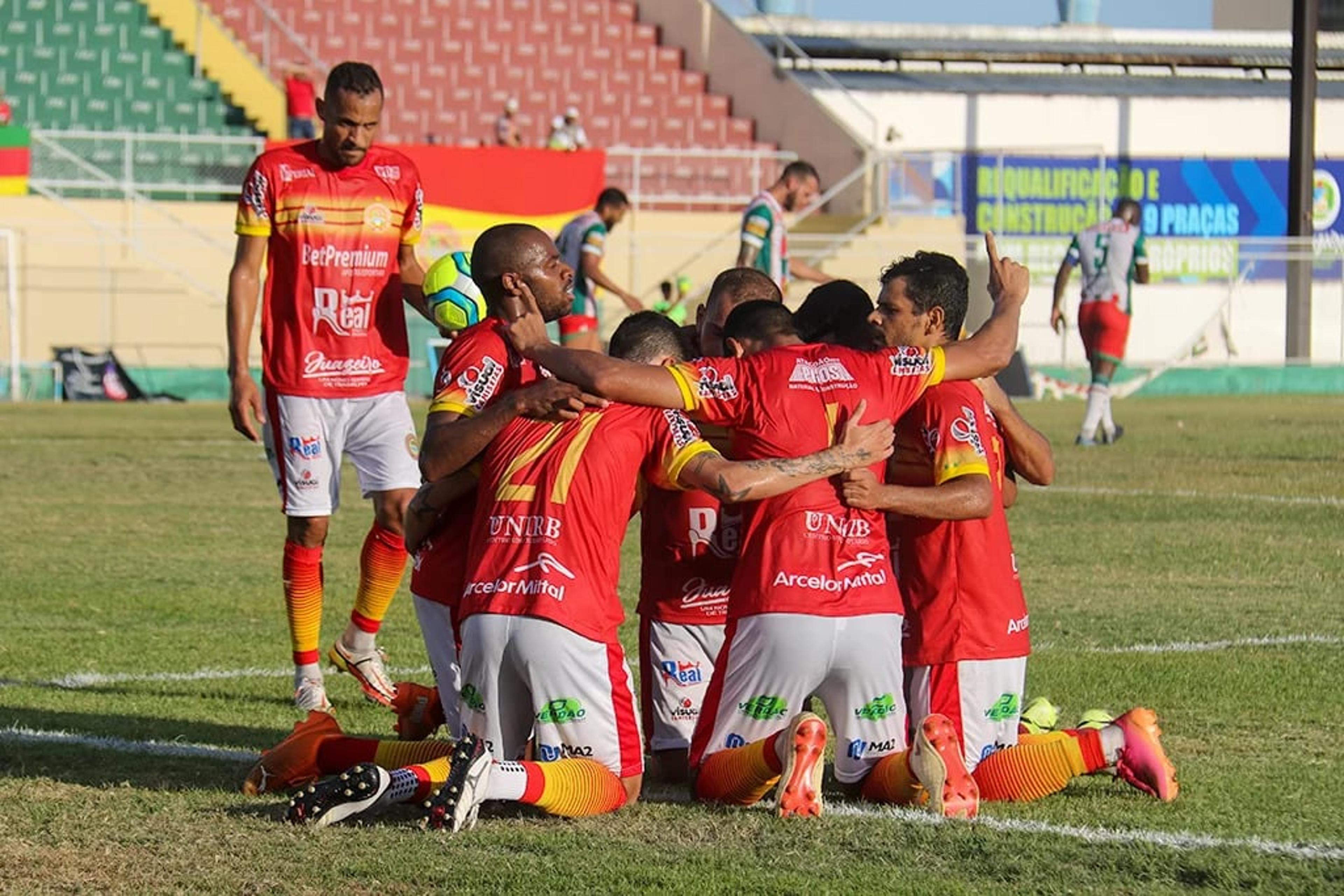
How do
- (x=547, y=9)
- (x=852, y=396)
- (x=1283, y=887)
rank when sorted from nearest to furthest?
(x=1283, y=887), (x=852, y=396), (x=547, y=9)

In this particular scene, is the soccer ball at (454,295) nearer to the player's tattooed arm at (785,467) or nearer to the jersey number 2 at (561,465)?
the jersey number 2 at (561,465)

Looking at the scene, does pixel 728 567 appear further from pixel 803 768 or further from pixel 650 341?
pixel 803 768

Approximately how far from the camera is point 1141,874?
4.79 metres

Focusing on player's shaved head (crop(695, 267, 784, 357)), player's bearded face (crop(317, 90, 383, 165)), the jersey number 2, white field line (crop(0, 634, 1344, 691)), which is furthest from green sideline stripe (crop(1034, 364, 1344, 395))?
the jersey number 2

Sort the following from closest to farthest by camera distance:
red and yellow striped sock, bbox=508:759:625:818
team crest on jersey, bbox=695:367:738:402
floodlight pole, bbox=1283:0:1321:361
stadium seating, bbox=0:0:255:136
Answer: red and yellow striped sock, bbox=508:759:625:818 → team crest on jersey, bbox=695:367:738:402 → stadium seating, bbox=0:0:255:136 → floodlight pole, bbox=1283:0:1321:361

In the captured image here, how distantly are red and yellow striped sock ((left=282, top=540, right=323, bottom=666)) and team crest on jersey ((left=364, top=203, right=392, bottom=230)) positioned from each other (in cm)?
121

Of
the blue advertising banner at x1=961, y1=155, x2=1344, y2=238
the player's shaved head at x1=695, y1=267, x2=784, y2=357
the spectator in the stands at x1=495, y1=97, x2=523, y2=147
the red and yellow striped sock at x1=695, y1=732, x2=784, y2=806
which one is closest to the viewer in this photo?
the red and yellow striped sock at x1=695, y1=732, x2=784, y2=806

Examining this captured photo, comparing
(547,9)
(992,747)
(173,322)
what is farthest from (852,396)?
(547,9)

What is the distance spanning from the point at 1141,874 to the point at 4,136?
25.4m

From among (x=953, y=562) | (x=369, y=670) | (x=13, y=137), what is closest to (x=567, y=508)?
(x=953, y=562)

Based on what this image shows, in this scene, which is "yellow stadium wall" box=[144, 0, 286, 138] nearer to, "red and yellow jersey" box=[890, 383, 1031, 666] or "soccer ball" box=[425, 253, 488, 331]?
"soccer ball" box=[425, 253, 488, 331]

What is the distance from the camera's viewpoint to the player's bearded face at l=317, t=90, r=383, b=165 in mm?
7609

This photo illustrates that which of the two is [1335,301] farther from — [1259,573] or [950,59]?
[1259,573]

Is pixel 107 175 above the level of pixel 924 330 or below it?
above
